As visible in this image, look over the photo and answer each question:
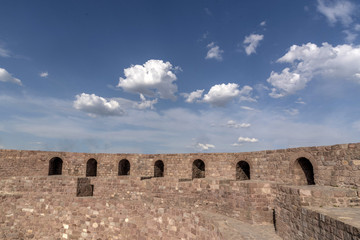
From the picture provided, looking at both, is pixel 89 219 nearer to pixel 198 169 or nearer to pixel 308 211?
pixel 198 169

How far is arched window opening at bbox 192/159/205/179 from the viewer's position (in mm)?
15408

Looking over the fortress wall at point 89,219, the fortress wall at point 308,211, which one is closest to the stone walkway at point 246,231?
the fortress wall at point 308,211

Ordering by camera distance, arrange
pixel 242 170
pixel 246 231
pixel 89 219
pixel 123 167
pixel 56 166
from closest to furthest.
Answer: pixel 246 231, pixel 89 219, pixel 242 170, pixel 56 166, pixel 123 167

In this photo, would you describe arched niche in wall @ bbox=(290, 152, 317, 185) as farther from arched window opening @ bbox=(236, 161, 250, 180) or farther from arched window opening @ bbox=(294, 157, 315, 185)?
arched window opening @ bbox=(236, 161, 250, 180)

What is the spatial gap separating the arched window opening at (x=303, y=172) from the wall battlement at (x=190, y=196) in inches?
1.7

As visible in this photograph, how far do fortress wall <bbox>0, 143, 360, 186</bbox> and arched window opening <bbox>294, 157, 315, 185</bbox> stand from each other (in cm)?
20

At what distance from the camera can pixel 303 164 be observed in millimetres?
10531

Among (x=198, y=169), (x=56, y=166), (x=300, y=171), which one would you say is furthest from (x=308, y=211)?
(x=56, y=166)

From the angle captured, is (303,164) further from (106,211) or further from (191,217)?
(106,211)

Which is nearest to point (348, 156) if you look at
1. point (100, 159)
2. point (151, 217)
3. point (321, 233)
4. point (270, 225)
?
point (270, 225)

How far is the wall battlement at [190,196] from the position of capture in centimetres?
598

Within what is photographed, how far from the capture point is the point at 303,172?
412 inches

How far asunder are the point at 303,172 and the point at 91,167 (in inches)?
567

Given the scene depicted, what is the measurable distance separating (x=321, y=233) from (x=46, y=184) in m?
12.4
